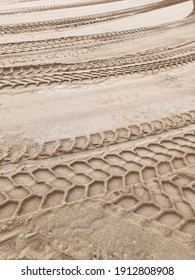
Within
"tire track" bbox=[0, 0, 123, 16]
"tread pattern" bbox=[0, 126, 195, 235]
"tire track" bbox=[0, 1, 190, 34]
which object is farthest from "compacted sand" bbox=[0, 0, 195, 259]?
"tire track" bbox=[0, 0, 123, 16]

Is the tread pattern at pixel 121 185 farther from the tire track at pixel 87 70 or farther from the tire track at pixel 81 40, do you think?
the tire track at pixel 81 40

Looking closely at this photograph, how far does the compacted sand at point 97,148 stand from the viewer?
1.77 meters

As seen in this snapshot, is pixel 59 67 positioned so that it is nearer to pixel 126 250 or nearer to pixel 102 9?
pixel 126 250

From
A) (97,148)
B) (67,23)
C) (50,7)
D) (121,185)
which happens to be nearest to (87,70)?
(97,148)

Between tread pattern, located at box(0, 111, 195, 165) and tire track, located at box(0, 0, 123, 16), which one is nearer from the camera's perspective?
tread pattern, located at box(0, 111, 195, 165)

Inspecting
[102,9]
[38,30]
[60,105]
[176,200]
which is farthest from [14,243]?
[102,9]

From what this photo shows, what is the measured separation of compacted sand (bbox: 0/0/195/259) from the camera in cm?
177

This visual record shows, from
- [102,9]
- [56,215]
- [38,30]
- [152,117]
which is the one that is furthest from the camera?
[102,9]

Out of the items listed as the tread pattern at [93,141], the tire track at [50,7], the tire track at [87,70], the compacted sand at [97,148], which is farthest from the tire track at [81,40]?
the tire track at [50,7]

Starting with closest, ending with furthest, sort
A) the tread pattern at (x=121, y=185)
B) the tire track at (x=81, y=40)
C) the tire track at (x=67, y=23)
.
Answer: the tread pattern at (x=121, y=185), the tire track at (x=81, y=40), the tire track at (x=67, y=23)

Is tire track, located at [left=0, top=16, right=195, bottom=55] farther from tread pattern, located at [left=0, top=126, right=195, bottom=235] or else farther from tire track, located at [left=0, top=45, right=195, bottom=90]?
tread pattern, located at [left=0, top=126, right=195, bottom=235]

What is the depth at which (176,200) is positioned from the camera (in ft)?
6.64

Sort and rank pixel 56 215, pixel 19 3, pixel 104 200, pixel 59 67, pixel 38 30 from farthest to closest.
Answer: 1. pixel 19 3
2. pixel 38 30
3. pixel 59 67
4. pixel 104 200
5. pixel 56 215
